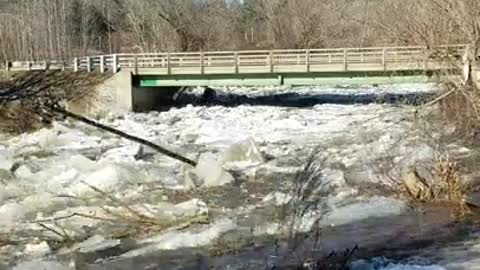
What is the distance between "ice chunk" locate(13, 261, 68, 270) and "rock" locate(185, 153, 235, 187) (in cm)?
644

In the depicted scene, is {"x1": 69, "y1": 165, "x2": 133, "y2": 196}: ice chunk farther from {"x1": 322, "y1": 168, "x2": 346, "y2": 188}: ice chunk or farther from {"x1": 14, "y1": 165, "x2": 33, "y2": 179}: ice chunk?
{"x1": 322, "y1": 168, "x2": 346, "y2": 188}: ice chunk

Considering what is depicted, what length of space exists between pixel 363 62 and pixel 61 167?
19.7 metres

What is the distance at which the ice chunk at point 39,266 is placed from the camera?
12.2 metres

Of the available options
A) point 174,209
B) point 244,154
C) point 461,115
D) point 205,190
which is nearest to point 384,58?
point 461,115

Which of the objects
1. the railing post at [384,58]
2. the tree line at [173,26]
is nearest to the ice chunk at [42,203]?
the railing post at [384,58]

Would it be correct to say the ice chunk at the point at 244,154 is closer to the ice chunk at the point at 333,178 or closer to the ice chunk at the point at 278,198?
the ice chunk at the point at 333,178

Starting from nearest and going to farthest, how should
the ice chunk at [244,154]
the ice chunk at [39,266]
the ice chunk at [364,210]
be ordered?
the ice chunk at [39,266]
the ice chunk at [364,210]
the ice chunk at [244,154]

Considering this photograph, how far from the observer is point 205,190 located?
18266mm

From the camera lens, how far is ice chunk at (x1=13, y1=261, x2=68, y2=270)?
12.2 metres

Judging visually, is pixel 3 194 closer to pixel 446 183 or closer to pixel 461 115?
pixel 446 183

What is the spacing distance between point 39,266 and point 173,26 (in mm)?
55785

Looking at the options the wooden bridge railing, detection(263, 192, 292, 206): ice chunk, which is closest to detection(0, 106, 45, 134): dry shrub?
the wooden bridge railing

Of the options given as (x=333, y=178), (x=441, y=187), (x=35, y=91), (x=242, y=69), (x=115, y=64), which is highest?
(x=115, y=64)

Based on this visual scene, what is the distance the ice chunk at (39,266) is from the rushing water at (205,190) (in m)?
0.02
